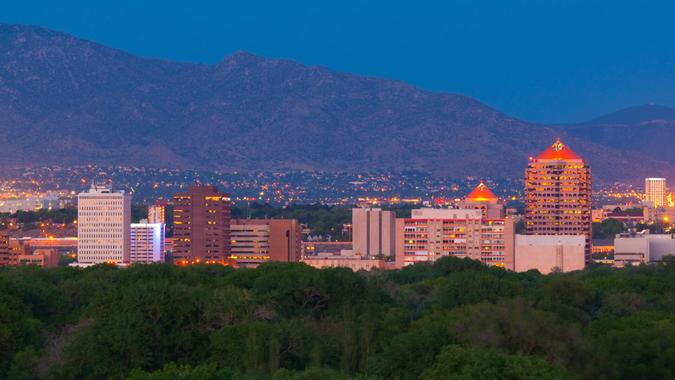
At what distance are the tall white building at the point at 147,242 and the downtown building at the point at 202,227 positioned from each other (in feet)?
21.6

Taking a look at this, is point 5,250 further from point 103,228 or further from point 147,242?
point 103,228

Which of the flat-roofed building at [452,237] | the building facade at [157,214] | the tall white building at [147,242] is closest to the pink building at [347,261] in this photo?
the flat-roofed building at [452,237]

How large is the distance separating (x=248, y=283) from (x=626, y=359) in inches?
937

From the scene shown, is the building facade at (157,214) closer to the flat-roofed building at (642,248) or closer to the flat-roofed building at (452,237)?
the flat-roofed building at (452,237)

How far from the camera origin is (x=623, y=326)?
202ft

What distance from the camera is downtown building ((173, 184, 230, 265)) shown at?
146 metres

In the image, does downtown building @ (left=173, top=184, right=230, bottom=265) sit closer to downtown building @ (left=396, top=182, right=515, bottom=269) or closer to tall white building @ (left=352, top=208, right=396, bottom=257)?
tall white building @ (left=352, top=208, right=396, bottom=257)

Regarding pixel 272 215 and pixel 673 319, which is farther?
pixel 272 215

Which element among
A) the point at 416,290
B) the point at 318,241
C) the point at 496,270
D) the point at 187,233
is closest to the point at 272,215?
the point at 318,241

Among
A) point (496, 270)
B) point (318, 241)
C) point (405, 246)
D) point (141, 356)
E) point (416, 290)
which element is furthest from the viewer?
point (318, 241)

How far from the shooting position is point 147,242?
159 m

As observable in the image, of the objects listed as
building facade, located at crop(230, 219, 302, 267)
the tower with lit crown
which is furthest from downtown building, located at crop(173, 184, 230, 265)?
the tower with lit crown

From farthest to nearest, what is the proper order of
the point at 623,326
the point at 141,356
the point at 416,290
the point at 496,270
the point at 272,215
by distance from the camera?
the point at 272,215 → the point at 496,270 → the point at 416,290 → the point at 623,326 → the point at 141,356

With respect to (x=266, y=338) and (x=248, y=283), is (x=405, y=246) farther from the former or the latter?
(x=266, y=338)
